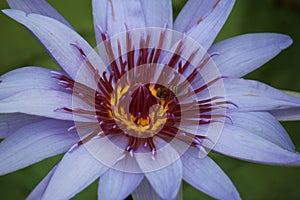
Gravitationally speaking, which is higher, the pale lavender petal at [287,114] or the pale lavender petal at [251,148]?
the pale lavender petal at [251,148]

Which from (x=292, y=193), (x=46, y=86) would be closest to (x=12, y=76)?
(x=46, y=86)

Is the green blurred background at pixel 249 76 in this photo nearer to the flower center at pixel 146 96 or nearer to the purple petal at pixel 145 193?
the flower center at pixel 146 96

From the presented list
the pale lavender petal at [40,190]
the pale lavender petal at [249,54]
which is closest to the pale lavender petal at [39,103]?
the pale lavender petal at [40,190]

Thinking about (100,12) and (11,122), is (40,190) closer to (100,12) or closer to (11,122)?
(11,122)

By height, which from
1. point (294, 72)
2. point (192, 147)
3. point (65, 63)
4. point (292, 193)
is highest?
point (65, 63)

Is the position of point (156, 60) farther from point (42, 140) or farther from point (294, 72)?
point (294, 72)

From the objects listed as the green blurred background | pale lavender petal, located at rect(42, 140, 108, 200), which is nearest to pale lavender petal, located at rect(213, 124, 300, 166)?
pale lavender petal, located at rect(42, 140, 108, 200)

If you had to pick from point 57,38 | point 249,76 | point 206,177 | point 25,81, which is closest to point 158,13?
point 57,38
